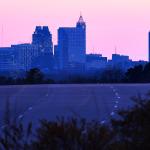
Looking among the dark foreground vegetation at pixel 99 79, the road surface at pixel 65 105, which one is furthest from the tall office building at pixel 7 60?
the road surface at pixel 65 105

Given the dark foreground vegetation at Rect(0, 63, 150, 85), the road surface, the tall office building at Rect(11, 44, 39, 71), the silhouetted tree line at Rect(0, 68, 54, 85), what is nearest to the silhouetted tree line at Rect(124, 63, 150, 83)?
the dark foreground vegetation at Rect(0, 63, 150, 85)

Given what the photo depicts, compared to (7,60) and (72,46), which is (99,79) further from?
(72,46)

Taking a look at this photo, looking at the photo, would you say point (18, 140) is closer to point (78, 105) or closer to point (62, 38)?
point (78, 105)

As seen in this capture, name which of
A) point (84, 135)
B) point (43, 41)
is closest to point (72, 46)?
point (43, 41)

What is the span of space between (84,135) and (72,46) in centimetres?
16148

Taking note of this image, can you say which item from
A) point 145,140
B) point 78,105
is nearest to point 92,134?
point 145,140

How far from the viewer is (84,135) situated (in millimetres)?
9008

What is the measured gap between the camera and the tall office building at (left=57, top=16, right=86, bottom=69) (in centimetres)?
15862

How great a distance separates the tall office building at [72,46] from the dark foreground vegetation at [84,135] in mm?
145828

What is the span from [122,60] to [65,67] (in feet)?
33.7

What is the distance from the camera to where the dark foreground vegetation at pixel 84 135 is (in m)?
8.87

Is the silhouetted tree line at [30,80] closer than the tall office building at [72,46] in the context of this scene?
Yes

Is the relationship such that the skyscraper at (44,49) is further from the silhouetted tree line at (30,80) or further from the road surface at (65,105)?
the road surface at (65,105)

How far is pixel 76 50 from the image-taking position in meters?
165
